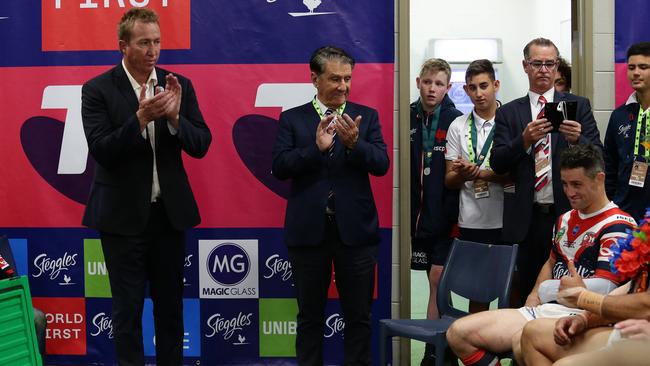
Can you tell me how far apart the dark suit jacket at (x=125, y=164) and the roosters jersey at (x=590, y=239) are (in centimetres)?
155

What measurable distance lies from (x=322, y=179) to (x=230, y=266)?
97 centimetres

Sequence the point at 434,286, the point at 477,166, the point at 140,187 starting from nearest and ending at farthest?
1. the point at 140,187
2. the point at 477,166
3. the point at 434,286

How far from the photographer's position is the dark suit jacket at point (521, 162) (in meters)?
3.90

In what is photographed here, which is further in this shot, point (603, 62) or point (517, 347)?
point (603, 62)

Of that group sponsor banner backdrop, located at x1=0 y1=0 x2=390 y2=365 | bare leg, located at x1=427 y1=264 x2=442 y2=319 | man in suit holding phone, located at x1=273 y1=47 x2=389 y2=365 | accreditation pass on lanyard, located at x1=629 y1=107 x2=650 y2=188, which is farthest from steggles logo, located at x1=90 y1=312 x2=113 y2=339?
accreditation pass on lanyard, located at x1=629 y1=107 x2=650 y2=188

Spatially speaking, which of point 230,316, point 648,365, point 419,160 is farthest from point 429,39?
point 648,365

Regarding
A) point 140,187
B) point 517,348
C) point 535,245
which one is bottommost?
point 517,348

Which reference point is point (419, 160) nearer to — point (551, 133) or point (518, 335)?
point (551, 133)

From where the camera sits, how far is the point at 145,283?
3.61 m

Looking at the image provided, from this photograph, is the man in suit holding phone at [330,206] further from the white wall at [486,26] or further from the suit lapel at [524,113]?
the white wall at [486,26]

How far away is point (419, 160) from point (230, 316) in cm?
135

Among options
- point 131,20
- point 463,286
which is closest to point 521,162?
point 463,286

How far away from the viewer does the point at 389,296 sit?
14.6 feet

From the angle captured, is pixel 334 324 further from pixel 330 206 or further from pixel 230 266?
pixel 330 206
